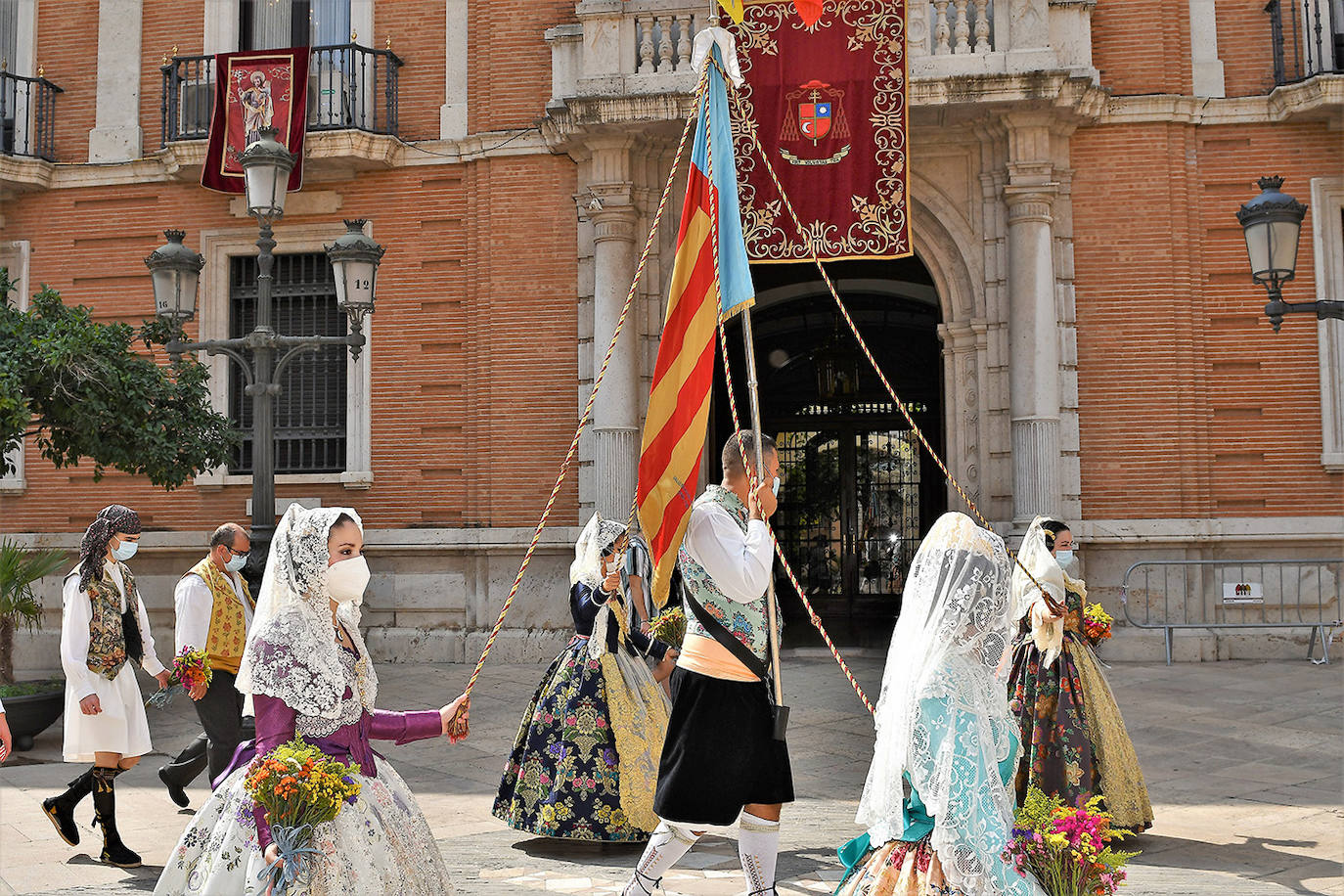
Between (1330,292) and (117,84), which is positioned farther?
(117,84)

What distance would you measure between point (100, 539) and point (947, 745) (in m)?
5.02

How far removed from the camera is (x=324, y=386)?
1487 cm

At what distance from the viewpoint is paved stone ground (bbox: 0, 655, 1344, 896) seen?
591cm

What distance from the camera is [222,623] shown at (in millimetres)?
7137

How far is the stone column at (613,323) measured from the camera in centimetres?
1326

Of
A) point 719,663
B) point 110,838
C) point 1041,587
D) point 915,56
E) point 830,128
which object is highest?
point 915,56

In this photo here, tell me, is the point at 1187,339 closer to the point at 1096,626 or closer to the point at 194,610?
the point at 1096,626

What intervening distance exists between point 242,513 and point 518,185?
16.7 ft

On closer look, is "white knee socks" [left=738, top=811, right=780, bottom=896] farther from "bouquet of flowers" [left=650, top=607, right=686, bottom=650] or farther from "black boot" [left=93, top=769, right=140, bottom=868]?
"black boot" [left=93, top=769, right=140, bottom=868]

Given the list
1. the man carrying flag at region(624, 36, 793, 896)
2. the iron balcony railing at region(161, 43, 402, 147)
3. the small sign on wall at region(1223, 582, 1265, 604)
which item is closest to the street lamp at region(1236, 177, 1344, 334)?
the man carrying flag at region(624, 36, 793, 896)

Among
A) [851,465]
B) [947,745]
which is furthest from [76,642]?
[851,465]

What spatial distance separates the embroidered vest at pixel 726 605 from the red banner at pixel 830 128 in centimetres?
815

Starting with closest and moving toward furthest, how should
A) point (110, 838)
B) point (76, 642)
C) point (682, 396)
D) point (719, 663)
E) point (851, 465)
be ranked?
1. point (719, 663)
2. point (682, 396)
3. point (110, 838)
4. point (76, 642)
5. point (851, 465)

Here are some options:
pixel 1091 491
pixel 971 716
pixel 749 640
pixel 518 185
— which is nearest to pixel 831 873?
pixel 749 640
